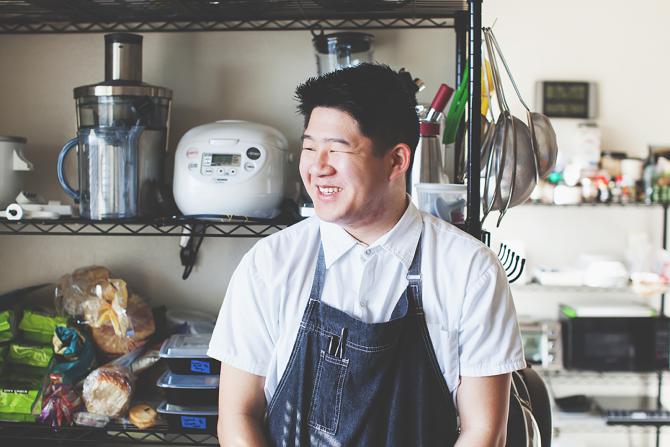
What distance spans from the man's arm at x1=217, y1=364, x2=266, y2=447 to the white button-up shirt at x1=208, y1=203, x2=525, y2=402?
0.02m

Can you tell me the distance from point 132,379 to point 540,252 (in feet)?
6.89

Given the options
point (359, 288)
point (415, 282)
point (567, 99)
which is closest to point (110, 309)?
point (359, 288)

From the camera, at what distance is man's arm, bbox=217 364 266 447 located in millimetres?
1423

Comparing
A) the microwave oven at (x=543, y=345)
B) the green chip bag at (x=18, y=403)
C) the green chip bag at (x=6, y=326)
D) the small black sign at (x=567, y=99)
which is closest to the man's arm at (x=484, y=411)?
the green chip bag at (x=18, y=403)

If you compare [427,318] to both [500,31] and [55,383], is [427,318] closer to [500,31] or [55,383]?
[55,383]

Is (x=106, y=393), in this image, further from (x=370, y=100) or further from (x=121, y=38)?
(x=370, y=100)

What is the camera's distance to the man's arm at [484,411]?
1.35 m

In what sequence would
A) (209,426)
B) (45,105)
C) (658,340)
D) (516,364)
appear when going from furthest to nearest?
(658,340) < (45,105) < (209,426) < (516,364)

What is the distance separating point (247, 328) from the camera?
1.45m

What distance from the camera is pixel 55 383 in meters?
1.87

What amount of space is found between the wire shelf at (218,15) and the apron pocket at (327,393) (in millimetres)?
970

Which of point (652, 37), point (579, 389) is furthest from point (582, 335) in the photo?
point (652, 37)

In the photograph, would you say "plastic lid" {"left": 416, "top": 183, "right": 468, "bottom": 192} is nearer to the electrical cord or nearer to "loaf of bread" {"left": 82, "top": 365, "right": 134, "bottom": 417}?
the electrical cord

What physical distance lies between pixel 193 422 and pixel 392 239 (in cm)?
79
